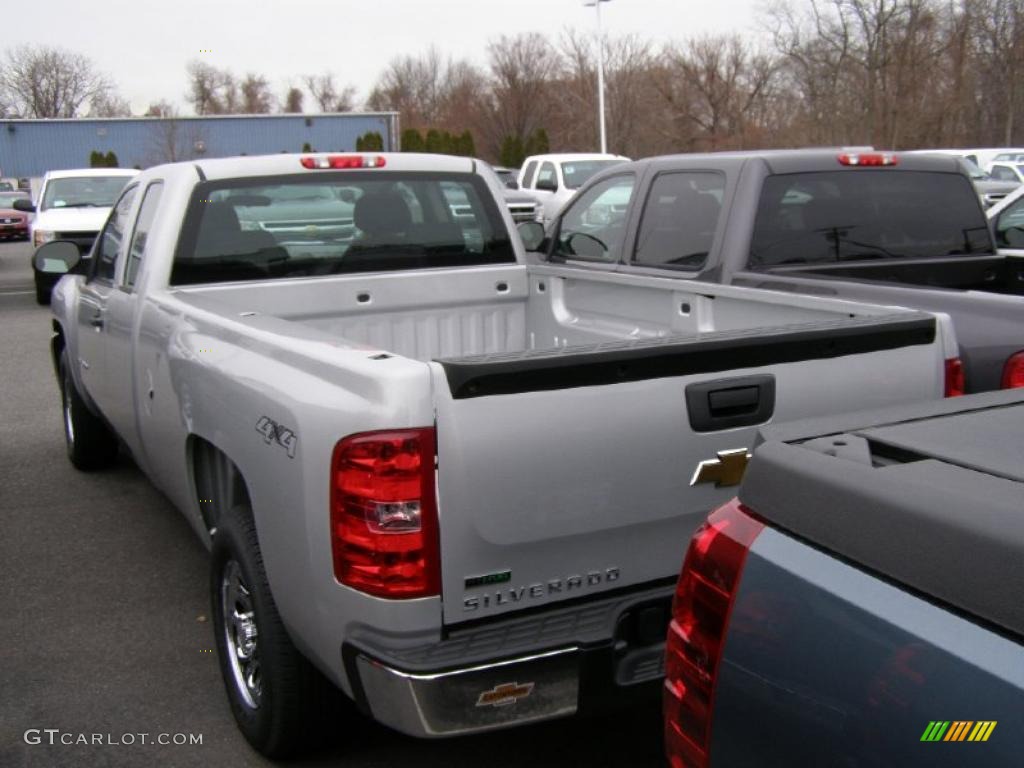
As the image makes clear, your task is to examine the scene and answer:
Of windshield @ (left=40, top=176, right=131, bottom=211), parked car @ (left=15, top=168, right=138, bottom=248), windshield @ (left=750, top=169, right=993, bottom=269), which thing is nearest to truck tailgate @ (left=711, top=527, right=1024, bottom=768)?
windshield @ (left=750, top=169, right=993, bottom=269)

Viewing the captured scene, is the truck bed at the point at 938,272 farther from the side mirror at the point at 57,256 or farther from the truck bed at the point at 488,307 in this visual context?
the side mirror at the point at 57,256

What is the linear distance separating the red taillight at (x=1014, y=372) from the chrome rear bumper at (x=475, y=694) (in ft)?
7.60

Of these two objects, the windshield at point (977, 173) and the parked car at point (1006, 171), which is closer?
the parked car at point (1006, 171)

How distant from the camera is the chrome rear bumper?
277 centimetres

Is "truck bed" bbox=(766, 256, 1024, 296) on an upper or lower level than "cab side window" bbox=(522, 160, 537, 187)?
lower

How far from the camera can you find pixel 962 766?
4.64 feet

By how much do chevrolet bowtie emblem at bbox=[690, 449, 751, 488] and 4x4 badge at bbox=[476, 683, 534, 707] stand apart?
2.29ft

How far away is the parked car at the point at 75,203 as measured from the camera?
17.1 m

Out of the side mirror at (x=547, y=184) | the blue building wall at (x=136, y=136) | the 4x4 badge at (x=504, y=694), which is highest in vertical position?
the blue building wall at (x=136, y=136)

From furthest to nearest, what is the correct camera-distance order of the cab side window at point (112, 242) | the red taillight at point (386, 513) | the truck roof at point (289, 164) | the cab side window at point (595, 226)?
the cab side window at point (595, 226), the cab side window at point (112, 242), the truck roof at point (289, 164), the red taillight at point (386, 513)

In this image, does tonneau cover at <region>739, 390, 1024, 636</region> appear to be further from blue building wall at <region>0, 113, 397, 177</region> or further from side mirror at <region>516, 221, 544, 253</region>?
blue building wall at <region>0, 113, 397, 177</region>

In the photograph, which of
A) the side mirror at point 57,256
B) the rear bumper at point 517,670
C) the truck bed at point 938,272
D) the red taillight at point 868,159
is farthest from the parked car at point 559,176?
the rear bumper at point 517,670

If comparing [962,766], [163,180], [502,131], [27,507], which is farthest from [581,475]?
[502,131]

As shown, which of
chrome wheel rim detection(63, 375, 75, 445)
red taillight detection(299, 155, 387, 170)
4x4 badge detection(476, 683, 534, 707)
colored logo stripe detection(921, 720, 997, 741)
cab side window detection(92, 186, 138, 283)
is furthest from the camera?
Result: chrome wheel rim detection(63, 375, 75, 445)
